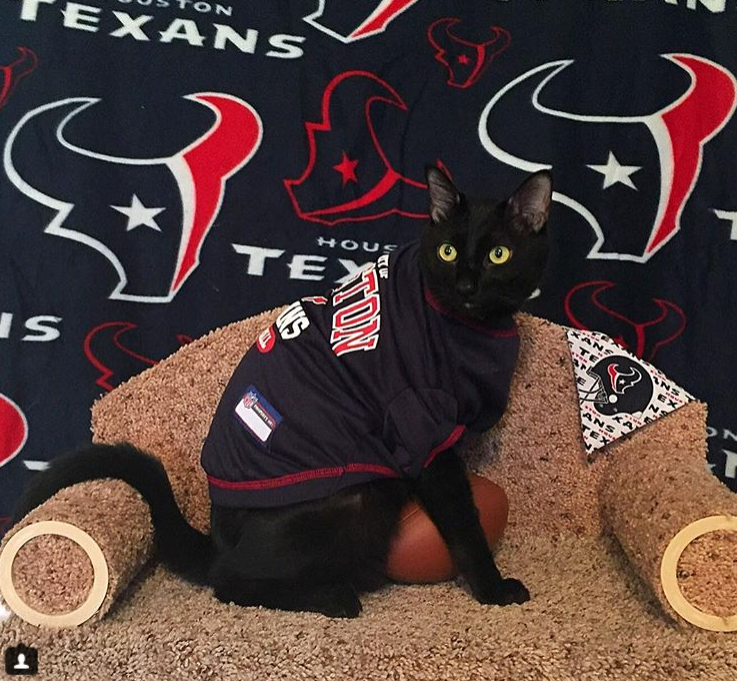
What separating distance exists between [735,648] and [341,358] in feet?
1.98

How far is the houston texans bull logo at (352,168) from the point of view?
4.44 feet

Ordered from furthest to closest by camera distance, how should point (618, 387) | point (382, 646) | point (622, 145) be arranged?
point (622, 145), point (618, 387), point (382, 646)

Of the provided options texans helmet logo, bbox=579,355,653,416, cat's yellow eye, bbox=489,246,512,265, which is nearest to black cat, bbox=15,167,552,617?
cat's yellow eye, bbox=489,246,512,265

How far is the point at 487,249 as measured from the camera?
107 centimetres

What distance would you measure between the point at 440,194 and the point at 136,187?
0.56m

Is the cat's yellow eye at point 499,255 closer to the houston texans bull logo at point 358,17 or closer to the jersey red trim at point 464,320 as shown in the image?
the jersey red trim at point 464,320

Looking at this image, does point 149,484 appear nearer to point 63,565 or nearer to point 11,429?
point 63,565

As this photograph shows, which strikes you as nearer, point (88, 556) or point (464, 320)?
point (88, 556)

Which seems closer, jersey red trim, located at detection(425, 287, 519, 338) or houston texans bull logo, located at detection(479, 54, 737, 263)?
jersey red trim, located at detection(425, 287, 519, 338)

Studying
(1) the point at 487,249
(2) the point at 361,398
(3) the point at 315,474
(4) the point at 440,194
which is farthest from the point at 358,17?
(3) the point at 315,474

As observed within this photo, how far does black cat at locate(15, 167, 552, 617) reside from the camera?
1.05 metres

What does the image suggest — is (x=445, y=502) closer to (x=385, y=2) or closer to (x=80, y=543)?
(x=80, y=543)

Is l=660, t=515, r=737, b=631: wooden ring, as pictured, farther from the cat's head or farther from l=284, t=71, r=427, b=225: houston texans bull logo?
l=284, t=71, r=427, b=225: houston texans bull logo

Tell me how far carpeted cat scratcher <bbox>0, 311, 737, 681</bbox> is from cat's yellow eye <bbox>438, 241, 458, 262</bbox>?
0.43 m
